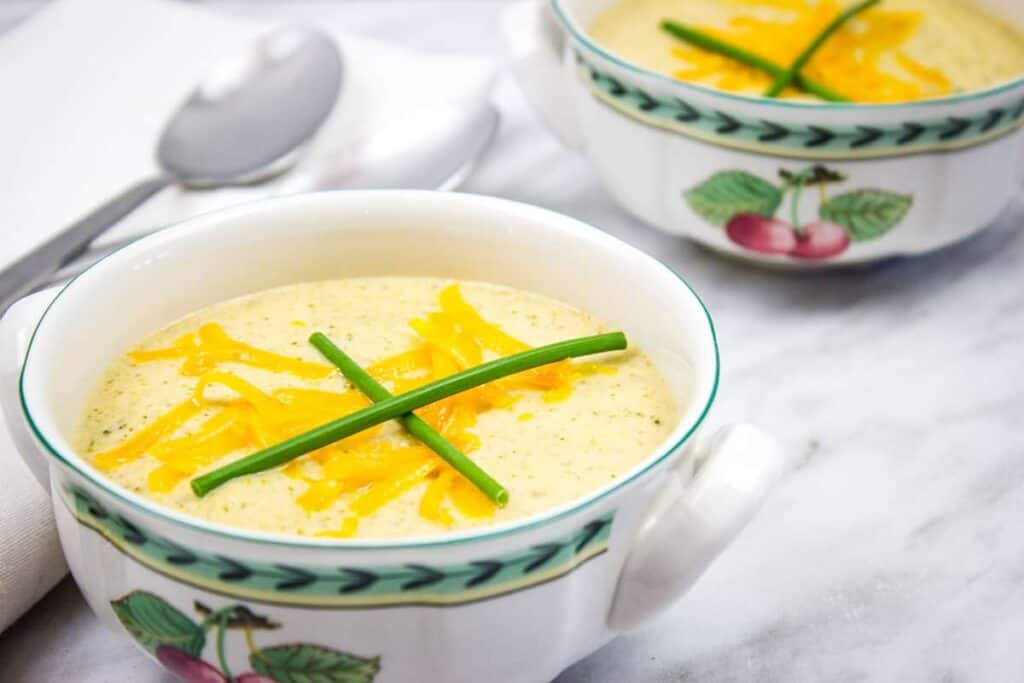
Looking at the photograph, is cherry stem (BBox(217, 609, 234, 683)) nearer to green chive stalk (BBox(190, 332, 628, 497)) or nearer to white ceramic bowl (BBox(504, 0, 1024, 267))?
green chive stalk (BBox(190, 332, 628, 497))

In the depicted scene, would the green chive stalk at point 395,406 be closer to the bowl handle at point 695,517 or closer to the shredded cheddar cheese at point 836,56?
the bowl handle at point 695,517

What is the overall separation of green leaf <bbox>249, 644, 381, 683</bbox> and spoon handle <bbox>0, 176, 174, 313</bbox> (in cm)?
65

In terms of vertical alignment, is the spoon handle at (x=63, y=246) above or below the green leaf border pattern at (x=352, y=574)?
below

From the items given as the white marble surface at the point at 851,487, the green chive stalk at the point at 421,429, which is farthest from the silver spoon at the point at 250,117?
the green chive stalk at the point at 421,429

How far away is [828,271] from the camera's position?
1.60 metres

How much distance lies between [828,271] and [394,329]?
644mm

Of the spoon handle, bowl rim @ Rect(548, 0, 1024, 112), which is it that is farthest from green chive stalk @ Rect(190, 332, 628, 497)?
the spoon handle

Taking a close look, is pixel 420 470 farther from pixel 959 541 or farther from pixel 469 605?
pixel 959 541

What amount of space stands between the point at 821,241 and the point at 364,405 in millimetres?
635

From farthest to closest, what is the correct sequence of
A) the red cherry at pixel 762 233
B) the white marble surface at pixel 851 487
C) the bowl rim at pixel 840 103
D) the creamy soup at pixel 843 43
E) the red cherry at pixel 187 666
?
the creamy soup at pixel 843 43 → the red cherry at pixel 762 233 → the bowl rim at pixel 840 103 → the white marble surface at pixel 851 487 → the red cherry at pixel 187 666

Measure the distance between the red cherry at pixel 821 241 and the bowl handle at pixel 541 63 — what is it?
301 millimetres

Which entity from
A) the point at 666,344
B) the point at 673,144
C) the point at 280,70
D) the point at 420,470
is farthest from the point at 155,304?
the point at 280,70

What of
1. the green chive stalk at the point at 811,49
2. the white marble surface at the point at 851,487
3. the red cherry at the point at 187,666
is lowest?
the white marble surface at the point at 851,487

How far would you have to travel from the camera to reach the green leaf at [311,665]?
833mm
